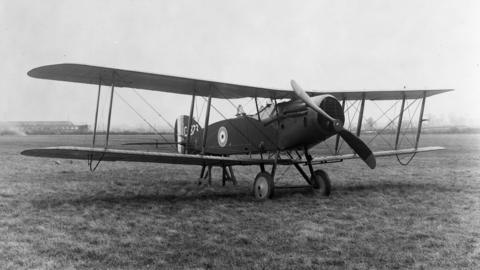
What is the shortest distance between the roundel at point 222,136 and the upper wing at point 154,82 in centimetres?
90

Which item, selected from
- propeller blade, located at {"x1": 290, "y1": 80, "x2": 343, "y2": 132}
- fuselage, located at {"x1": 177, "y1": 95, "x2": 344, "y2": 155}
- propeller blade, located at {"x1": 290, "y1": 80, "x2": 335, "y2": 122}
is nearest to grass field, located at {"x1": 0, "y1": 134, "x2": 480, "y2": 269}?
fuselage, located at {"x1": 177, "y1": 95, "x2": 344, "y2": 155}

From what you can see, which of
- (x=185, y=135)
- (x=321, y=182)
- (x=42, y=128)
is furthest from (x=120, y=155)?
(x=42, y=128)

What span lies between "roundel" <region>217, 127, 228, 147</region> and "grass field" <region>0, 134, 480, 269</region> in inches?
42.7

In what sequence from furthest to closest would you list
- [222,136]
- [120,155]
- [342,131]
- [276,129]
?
[222,136]
[276,129]
[342,131]
[120,155]

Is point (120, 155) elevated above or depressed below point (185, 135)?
below

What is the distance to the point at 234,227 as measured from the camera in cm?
540

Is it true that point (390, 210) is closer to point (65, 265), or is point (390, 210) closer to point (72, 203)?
point (65, 265)

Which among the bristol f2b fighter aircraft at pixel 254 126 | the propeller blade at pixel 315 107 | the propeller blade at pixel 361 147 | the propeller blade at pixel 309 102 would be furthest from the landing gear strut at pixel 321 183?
the propeller blade at pixel 309 102

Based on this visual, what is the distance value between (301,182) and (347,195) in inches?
103

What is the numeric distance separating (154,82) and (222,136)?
2369mm

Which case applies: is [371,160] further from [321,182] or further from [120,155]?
[120,155]

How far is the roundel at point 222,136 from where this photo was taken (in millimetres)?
9688

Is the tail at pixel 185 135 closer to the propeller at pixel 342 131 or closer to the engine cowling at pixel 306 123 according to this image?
the engine cowling at pixel 306 123

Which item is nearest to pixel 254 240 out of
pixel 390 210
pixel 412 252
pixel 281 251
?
pixel 281 251
